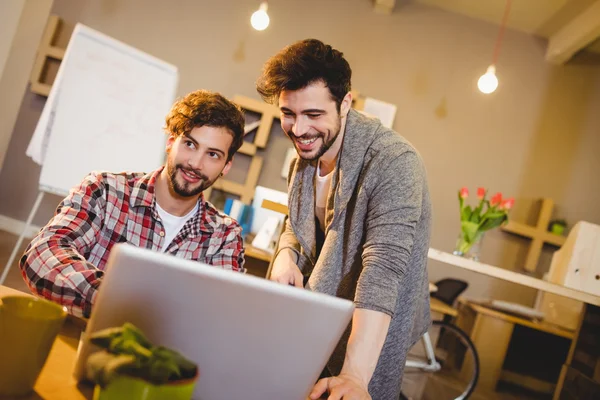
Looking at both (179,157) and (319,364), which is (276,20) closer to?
(179,157)

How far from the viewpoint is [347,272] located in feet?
4.25

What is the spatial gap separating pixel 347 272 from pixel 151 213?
0.58m

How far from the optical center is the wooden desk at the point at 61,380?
679 millimetres

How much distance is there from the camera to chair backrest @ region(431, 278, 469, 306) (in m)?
3.97

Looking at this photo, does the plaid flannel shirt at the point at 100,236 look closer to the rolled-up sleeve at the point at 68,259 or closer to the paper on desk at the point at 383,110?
Result: the rolled-up sleeve at the point at 68,259

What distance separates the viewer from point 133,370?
0.52 metres

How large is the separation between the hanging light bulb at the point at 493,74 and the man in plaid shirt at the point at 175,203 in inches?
95.0

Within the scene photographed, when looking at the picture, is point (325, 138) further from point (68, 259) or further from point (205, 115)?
point (68, 259)

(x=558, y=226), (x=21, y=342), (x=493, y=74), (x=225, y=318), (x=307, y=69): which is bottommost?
(x=21, y=342)

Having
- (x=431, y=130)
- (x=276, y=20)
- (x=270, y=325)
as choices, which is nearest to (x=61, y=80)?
(x=276, y=20)

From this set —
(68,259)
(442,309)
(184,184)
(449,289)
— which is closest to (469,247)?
(442,309)

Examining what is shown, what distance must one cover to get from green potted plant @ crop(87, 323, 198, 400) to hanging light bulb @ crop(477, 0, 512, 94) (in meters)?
3.38

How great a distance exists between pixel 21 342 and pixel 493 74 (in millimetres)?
3496

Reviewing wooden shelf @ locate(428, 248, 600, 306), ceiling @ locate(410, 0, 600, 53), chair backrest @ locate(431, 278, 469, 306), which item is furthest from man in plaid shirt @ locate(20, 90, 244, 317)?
ceiling @ locate(410, 0, 600, 53)
